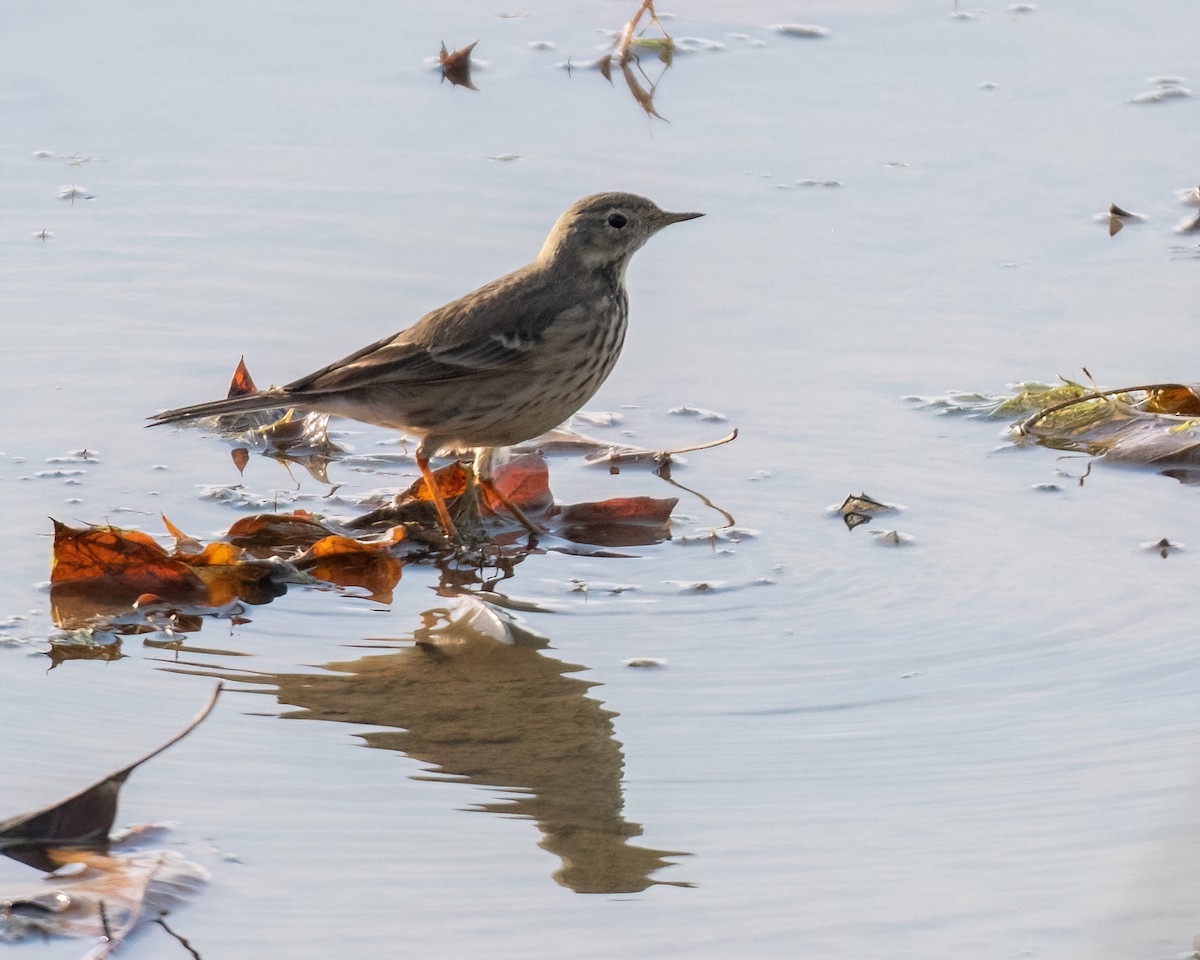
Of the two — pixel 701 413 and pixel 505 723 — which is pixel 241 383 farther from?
pixel 505 723

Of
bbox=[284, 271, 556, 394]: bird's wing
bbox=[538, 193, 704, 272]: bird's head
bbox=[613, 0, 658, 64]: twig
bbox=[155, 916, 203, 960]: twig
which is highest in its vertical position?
bbox=[613, 0, 658, 64]: twig

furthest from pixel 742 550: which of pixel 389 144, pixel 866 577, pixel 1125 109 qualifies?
pixel 1125 109

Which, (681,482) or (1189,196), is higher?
(1189,196)

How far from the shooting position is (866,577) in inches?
210

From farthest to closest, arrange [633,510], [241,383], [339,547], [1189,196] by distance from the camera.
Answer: [1189,196]
[241,383]
[633,510]
[339,547]

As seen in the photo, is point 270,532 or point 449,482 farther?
point 449,482

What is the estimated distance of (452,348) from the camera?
623cm

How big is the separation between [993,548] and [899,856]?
6.06 ft

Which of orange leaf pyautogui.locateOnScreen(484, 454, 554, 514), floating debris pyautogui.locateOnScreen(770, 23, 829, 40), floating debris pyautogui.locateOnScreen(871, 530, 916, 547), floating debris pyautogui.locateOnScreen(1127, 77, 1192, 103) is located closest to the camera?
floating debris pyautogui.locateOnScreen(871, 530, 916, 547)

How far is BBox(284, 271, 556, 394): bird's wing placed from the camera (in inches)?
242

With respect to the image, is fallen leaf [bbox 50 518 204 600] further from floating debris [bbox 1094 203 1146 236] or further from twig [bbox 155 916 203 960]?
floating debris [bbox 1094 203 1146 236]

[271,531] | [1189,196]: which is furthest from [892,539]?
[1189,196]

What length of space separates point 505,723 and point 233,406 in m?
2.01

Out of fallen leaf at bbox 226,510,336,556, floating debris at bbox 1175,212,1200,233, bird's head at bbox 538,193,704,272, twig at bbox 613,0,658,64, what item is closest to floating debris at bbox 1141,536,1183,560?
bird's head at bbox 538,193,704,272
